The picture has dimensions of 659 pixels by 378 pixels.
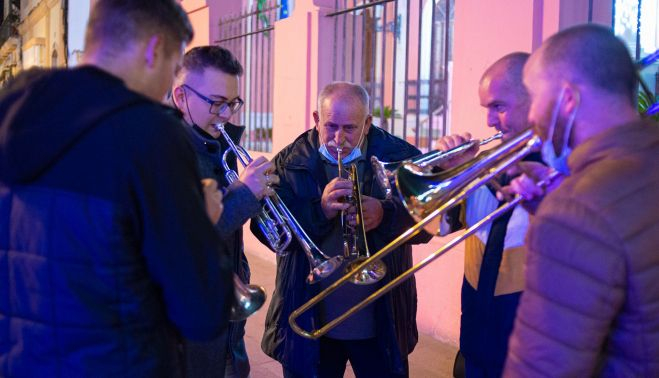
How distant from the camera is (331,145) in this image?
3092 millimetres

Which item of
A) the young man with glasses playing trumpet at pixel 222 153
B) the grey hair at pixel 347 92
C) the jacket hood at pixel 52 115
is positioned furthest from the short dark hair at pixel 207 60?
the jacket hood at pixel 52 115

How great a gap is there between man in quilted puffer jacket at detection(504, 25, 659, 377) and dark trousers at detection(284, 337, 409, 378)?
1412 mm

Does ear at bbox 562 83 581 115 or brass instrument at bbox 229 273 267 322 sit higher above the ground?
ear at bbox 562 83 581 115

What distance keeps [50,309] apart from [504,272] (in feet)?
5.20

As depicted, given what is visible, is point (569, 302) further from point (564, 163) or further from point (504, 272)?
point (504, 272)

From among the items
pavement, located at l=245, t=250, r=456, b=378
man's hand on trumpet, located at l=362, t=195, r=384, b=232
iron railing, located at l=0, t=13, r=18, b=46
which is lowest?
pavement, located at l=245, t=250, r=456, b=378

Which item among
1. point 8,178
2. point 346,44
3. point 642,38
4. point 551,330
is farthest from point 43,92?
Result: point 346,44

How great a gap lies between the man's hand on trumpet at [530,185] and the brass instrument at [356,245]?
75 cm

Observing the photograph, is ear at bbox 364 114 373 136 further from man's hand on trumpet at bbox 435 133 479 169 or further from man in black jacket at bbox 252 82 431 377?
man's hand on trumpet at bbox 435 133 479 169

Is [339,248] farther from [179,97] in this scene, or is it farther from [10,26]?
[10,26]

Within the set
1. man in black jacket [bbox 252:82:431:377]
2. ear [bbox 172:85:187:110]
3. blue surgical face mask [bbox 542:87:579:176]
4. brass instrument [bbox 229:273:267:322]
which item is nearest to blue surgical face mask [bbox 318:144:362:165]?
man in black jacket [bbox 252:82:431:377]

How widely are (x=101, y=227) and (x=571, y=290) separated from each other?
Answer: 3.41 ft

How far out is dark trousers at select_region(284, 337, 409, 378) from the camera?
2928 mm

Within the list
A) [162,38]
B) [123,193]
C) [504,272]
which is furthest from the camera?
[504,272]
